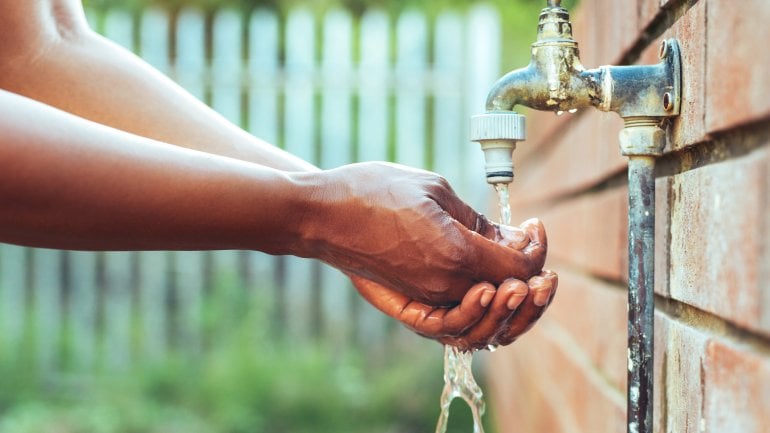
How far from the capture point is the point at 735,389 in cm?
102

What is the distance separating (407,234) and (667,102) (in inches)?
15.5

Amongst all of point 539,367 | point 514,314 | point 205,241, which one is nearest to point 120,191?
point 205,241

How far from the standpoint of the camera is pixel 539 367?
3393 millimetres

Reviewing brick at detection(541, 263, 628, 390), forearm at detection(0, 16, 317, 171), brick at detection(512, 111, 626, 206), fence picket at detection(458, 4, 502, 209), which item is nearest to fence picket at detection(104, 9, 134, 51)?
fence picket at detection(458, 4, 502, 209)

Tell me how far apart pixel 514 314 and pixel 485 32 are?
4441 millimetres

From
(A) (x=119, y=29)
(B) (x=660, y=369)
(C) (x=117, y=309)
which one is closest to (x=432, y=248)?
(B) (x=660, y=369)

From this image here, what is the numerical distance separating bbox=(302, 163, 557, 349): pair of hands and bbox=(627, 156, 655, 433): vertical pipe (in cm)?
14

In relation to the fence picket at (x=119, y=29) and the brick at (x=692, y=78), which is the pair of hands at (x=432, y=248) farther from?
the fence picket at (x=119, y=29)

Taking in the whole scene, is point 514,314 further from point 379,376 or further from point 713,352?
point 379,376

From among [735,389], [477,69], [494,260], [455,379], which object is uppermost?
[477,69]

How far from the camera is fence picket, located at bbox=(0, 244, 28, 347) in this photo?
18.4ft

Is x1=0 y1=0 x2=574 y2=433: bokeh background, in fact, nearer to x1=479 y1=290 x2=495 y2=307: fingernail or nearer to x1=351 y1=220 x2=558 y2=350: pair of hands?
x1=351 y1=220 x2=558 y2=350: pair of hands

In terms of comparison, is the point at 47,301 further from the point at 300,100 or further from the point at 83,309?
the point at 300,100

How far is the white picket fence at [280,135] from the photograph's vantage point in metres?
5.53
